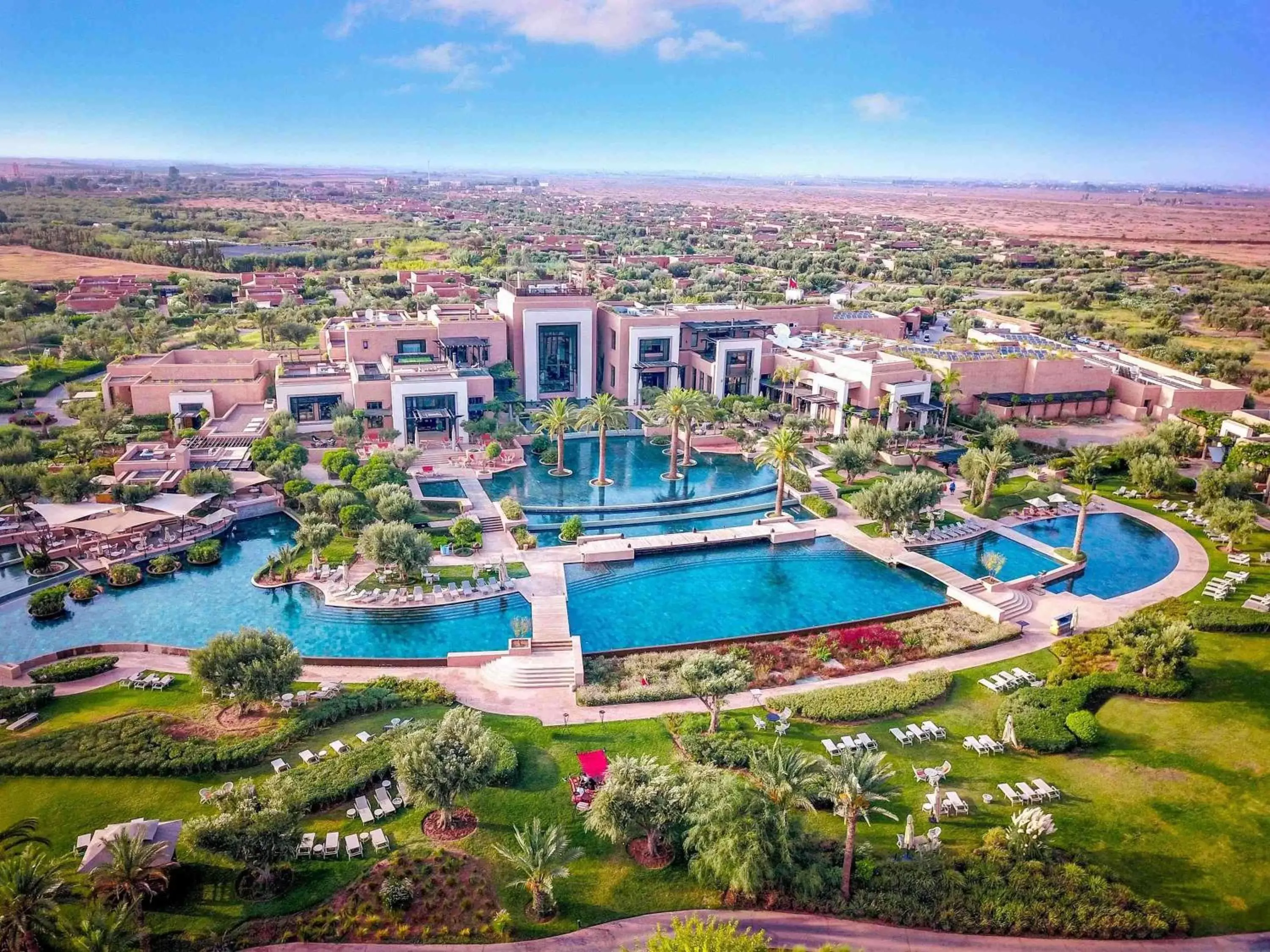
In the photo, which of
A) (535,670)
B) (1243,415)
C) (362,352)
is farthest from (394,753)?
(1243,415)

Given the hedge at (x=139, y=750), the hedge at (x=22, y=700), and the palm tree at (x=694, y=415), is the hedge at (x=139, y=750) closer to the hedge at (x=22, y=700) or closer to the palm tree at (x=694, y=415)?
the hedge at (x=22, y=700)

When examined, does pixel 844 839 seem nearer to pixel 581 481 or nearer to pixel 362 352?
pixel 581 481

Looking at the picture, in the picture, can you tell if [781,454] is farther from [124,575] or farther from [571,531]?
[124,575]

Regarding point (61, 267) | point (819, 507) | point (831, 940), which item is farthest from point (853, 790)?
point (61, 267)

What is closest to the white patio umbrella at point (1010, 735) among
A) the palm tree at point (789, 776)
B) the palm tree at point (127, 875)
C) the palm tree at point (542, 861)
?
the palm tree at point (789, 776)

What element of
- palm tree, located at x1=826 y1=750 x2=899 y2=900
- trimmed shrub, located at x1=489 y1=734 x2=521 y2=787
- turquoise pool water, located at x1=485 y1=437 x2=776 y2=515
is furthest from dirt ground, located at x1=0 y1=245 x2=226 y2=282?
palm tree, located at x1=826 y1=750 x2=899 y2=900

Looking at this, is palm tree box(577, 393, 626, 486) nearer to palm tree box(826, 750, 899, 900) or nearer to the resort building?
the resort building
